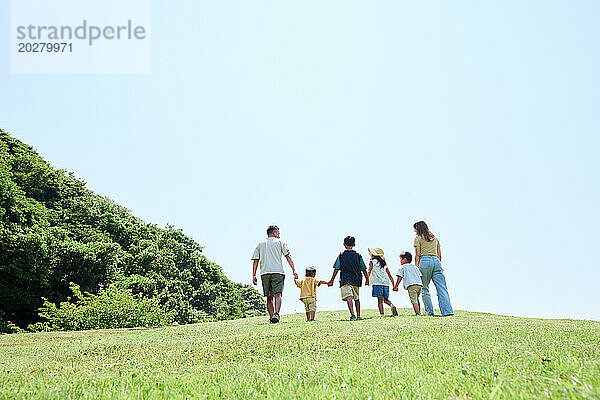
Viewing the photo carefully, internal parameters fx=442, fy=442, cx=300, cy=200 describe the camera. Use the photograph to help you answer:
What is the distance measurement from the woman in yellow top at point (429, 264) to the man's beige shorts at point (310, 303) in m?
3.26

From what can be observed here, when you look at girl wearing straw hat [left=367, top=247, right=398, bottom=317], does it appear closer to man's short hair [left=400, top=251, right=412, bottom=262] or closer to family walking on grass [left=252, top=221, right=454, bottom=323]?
family walking on grass [left=252, top=221, right=454, bottom=323]

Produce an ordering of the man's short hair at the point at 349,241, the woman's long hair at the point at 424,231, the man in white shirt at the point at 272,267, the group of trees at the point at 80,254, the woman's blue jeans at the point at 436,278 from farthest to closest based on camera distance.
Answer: the group of trees at the point at 80,254
the man's short hair at the point at 349,241
the man in white shirt at the point at 272,267
the woman's long hair at the point at 424,231
the woman's blue jeans at the point at 436,278

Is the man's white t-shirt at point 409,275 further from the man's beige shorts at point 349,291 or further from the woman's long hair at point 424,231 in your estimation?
the man's beige shorts at point 349,291

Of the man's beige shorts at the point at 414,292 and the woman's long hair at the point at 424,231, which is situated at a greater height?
the woman's long hair at the point at 424,231

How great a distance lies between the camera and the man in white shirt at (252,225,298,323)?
12953 mm

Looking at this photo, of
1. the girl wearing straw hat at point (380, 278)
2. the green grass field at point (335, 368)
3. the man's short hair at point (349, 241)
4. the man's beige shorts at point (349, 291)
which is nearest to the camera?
the green grass field at point (335, 368)

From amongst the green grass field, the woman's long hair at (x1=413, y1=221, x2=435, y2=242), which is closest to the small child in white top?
the woman's long hair at (x1=413, y1=221, x2=435, y2=242)

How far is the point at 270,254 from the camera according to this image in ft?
42.8

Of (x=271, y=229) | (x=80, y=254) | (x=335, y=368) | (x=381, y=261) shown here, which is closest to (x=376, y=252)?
(x=381, y=261)

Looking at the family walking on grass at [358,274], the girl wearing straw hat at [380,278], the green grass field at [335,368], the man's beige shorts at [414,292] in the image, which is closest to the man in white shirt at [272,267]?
the family walking on grass at [358,274]

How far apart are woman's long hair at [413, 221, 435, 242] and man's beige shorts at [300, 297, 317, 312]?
378 cm

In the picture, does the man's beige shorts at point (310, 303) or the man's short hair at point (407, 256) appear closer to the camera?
the man's beige shorts at point (310, 303)

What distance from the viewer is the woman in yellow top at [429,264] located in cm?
1220

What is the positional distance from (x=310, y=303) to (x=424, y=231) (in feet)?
13.4
